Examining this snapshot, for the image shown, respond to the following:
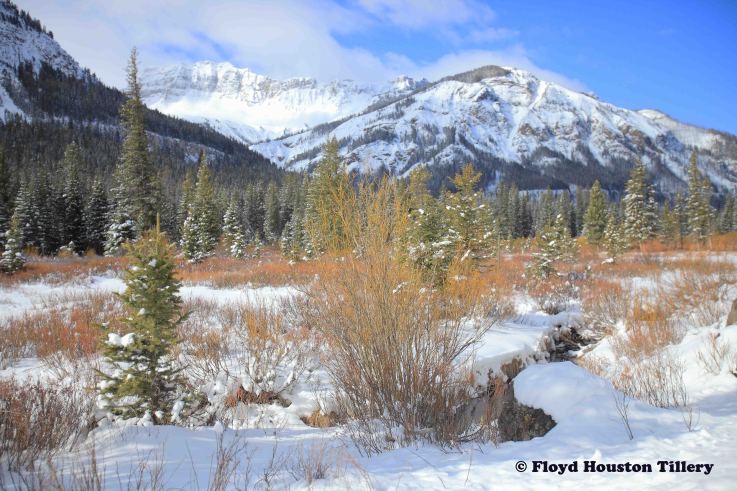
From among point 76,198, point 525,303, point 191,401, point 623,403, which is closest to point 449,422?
point 623,403

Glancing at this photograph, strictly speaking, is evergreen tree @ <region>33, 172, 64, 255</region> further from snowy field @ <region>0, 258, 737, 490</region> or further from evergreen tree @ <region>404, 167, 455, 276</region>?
snowy field @ <region>0, 258, 737, 490</region>

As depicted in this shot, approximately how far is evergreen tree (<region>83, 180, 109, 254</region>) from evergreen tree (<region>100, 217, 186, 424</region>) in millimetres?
38671

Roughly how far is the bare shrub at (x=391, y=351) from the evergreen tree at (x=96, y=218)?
135ft

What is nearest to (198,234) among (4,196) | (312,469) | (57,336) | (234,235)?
(234,235)

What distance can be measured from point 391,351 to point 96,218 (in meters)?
42.6

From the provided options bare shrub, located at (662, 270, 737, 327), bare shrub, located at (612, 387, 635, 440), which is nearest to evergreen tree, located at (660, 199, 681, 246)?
bare shrub, located at (662, 270, 737, 327)

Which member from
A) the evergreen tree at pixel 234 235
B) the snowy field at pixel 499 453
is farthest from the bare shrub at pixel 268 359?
the evergreen tree at pixel 234 235

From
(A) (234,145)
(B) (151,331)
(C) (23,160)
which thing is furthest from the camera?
(A) (234,145)

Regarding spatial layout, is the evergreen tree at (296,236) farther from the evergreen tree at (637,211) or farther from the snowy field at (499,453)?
the evergreen tree at (637,211)

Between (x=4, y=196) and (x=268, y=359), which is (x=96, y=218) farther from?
(x=268, y=359)

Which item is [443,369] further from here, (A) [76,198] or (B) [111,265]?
(A) [76,198]

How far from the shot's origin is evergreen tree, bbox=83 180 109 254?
1426 inches

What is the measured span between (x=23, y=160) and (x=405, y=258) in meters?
103

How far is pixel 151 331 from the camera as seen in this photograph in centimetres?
495
